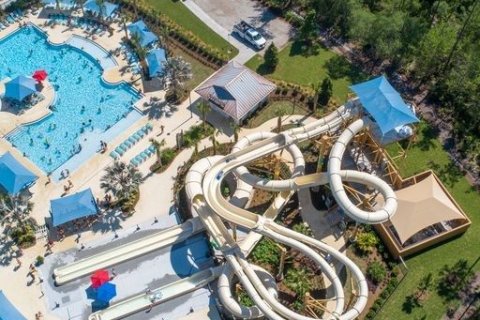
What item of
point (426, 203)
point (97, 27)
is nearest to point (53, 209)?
point (97, 27)

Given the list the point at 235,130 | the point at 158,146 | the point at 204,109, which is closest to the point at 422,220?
the point at 235,130

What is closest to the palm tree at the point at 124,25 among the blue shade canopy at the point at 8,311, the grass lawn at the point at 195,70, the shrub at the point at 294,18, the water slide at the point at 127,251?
the grass lawn at the point at 195,70

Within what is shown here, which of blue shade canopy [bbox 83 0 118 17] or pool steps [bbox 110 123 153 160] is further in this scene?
blue shade canopy [bbox 83 0 118 17]

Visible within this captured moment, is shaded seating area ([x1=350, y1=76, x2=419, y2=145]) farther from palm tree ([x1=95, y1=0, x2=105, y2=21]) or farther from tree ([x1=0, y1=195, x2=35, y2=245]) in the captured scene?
palm tree ([x1=95, y1=0, x2=105, y2=21])

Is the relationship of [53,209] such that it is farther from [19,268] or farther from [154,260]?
[154,260]

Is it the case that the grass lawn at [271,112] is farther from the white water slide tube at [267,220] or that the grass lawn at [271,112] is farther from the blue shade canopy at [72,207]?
the blue shade canopy at [72,207]

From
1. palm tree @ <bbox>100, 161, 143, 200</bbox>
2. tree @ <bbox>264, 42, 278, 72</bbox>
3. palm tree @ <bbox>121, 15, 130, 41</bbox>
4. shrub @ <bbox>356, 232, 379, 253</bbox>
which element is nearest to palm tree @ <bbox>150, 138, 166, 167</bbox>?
palm tree @ <bbox>100, 161, 143, 200</bbox>

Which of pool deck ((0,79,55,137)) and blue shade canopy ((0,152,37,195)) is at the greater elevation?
pool deck ((0,79,55,137))

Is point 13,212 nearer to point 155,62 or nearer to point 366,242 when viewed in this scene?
point 155,62
